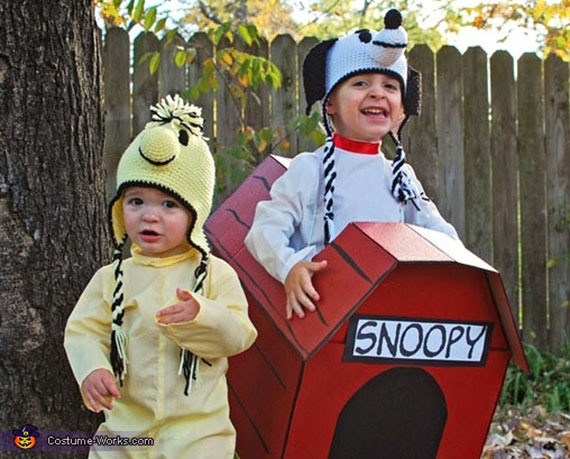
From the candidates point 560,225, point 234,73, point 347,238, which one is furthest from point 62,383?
point 560,225

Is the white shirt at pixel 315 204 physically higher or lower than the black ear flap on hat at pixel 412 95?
lower

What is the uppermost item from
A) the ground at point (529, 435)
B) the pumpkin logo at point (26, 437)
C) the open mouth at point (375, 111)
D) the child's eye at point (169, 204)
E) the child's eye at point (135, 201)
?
the open mouth at point (375, 111)

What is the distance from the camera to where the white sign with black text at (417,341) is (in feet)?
7.62

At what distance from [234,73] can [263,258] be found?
6.94 feet

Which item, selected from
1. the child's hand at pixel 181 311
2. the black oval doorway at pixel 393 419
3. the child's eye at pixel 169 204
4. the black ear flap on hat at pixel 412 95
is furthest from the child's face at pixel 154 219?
the black ear flap on hat at pixel 412 95

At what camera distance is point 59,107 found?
267 centimetres

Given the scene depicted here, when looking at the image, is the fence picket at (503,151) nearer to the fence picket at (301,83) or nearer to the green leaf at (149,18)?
the fence picket at (301,83)

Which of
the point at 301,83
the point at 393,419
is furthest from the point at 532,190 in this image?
the point at 393,419

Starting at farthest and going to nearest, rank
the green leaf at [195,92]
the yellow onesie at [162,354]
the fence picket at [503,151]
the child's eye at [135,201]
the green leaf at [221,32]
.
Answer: the fence picket at [503,151] < the green leaf at [195,92] < the green leaf at [221,32] < the child's eye at [135,201] < the yellow onesie at [162,354]

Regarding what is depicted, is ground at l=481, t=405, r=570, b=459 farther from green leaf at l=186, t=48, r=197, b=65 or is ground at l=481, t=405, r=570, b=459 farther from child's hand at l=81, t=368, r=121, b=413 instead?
green leaf at l=186, t=48, r=197, b=65

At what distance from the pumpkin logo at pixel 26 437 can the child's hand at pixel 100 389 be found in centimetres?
48

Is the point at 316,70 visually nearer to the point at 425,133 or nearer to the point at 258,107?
the point at 258,107

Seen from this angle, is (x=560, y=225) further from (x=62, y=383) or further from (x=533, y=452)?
(x=62, y=383)

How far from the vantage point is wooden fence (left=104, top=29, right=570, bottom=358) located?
16.0 ft
